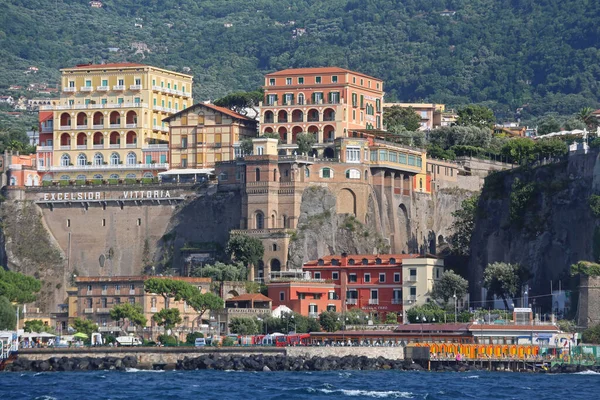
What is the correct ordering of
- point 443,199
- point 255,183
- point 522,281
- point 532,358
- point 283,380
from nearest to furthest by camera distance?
point 283,380, point 532,358, point 522,281, point 255,183, point 443,199

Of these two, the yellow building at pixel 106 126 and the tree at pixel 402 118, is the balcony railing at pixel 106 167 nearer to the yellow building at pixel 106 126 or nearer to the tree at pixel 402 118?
the yellow building at pixel 106 126

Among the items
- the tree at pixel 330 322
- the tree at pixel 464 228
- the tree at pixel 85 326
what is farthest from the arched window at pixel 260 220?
the tree at pixel 85 326

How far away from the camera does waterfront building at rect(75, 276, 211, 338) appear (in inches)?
5630

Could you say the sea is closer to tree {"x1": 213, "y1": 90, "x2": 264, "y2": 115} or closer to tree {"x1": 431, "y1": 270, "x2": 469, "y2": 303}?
tree {"x1": 431, "y1": 270, "x2": 469, "y2": 303}

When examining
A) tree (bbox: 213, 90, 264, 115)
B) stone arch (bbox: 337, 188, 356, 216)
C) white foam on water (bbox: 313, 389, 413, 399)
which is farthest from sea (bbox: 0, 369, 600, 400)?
tree (bbox: 213, 90, 264, 115)

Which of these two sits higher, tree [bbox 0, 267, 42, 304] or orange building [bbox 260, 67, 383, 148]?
orange building [bbox 260, 67, 383, 148]

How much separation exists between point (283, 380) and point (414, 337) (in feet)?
53.0

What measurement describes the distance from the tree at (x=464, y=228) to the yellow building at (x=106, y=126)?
25.5 metres

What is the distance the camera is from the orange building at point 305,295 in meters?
146

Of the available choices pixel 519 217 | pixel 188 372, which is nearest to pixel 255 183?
pixel 519 217

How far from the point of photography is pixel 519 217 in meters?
146

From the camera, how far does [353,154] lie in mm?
155625

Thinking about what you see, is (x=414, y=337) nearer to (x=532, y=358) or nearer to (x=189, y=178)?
(x=532, y=358)

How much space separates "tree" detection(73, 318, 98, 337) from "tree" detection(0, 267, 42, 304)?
8111 mm
